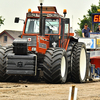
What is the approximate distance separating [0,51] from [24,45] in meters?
1.20

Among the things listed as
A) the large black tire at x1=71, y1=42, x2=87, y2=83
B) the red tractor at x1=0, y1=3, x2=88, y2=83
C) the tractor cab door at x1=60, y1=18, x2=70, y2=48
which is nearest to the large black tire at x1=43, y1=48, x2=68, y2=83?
the red tractor at x1=0, y1=3, x2=88, y2=83

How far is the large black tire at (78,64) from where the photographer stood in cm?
1356

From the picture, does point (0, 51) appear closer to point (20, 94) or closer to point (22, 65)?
point (22, 65)

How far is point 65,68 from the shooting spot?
512 inches

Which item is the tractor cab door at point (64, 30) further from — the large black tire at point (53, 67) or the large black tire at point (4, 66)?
the large black tire at point (4, 66)

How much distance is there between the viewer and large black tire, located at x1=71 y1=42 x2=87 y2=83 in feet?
44.5

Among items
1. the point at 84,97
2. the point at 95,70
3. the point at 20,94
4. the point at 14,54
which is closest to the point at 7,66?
the point at 14,54

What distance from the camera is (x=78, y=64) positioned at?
13547 mm

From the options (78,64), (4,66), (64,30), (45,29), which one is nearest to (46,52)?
(45,29)

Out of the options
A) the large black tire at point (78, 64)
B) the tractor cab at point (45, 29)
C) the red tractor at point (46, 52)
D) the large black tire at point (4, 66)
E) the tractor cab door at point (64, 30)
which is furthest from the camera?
the tractor cab door at point (64, 30)

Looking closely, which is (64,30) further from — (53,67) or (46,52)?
(53,67)

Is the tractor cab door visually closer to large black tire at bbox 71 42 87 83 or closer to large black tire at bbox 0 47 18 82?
large black tire at bbox 71 42 87 83

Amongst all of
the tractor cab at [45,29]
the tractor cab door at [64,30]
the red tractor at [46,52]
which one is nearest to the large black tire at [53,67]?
the red tractor at [46,52]

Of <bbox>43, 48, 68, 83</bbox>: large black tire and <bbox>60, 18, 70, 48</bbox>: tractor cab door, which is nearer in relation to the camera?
<bbox>43, 48, 68, 83</bbox>: large black tire
